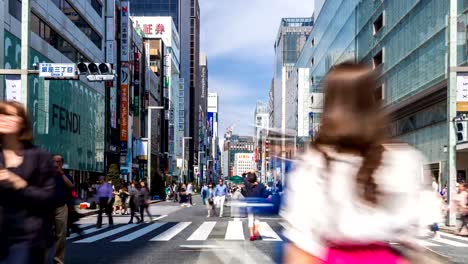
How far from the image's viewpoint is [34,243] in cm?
314

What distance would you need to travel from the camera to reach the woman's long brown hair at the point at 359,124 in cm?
197

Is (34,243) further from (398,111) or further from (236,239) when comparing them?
(398,111)

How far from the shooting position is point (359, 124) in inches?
78.1

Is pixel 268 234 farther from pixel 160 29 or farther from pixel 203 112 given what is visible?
pixel 203 112

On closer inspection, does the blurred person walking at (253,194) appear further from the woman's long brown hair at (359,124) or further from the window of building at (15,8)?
the window of building at (15,8)

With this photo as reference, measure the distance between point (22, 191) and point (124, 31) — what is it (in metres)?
50.8

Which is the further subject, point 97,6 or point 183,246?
point 97,6

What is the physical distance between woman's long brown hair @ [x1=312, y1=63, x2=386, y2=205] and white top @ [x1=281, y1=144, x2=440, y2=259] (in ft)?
0.08

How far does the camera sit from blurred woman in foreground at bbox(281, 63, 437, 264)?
192 centimetres

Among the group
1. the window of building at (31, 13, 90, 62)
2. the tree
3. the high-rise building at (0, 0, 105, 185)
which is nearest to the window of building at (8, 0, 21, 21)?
the high-rise building at (0, 0, 105, 185)

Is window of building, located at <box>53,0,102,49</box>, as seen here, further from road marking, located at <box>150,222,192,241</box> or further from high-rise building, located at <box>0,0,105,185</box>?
road marking, located at <box>150,222,192,241</box>

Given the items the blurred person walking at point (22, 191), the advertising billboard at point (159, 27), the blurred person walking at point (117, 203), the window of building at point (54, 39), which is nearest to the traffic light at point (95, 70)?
the blurred person walking at point (117, 203)

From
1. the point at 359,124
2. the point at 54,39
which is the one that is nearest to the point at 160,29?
the point at 54,39

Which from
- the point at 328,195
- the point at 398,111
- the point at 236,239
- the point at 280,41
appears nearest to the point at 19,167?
the point at 328,195
